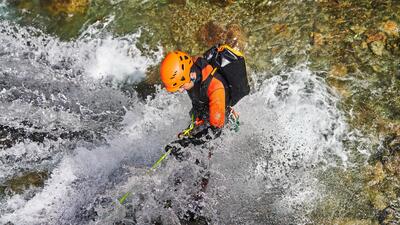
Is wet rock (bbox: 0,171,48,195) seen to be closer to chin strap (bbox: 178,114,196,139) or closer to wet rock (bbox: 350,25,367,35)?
chin strap (bbox: 178,114,196,139)

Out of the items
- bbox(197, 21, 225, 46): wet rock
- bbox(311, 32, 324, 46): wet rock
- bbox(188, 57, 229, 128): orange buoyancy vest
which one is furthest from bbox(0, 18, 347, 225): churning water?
bbox(188, 57, 229, 128): orange buoyancy vest

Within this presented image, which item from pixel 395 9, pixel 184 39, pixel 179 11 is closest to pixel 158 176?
pixel 184 39

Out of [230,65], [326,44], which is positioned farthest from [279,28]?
[230,65]

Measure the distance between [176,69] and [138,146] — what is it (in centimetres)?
305

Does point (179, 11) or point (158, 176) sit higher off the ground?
point (179, 11)

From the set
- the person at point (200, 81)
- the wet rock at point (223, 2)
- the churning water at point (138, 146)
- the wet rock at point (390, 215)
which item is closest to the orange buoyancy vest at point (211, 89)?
the person at point (200, 81)

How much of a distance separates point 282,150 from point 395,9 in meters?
3.82

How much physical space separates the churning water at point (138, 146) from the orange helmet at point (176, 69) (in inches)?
73.6

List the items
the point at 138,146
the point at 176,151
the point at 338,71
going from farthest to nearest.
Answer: the point at 138,146 < the point at 338,71 < the point at 176,151

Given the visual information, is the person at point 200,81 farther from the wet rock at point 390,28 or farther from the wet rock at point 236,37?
the wet rock at point 390,28

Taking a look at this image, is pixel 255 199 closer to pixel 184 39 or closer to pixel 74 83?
pixel 184 39

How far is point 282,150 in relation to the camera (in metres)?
7.52

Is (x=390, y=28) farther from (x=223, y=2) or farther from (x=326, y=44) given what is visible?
(x=223, y=2)

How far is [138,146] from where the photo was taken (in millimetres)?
8117
